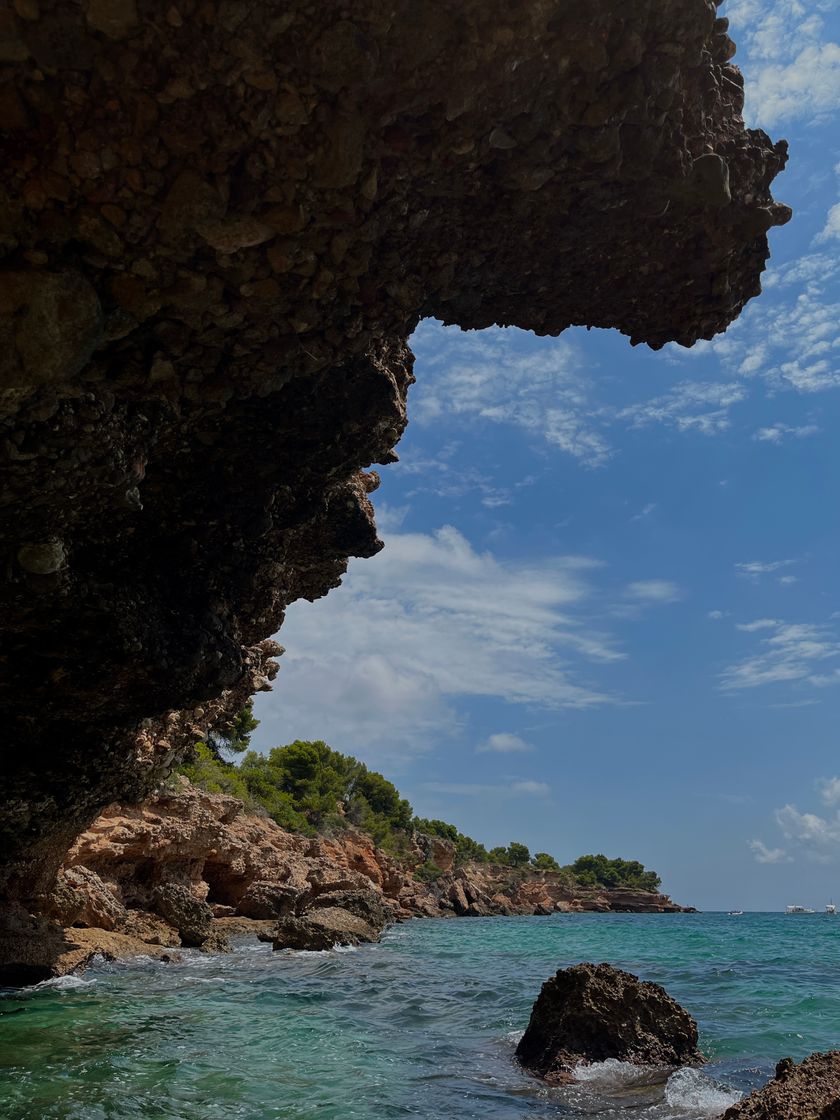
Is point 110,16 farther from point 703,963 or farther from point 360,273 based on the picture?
point 703,963

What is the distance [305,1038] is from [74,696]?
216 inches

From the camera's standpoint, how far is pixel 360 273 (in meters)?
4.53

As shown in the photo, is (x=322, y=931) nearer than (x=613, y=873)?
Yes

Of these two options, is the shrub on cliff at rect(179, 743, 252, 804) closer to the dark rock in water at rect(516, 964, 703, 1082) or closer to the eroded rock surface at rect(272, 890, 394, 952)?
the eroded rock surface at rect(272, 890, 394, 952)

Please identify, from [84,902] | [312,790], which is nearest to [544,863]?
[312,790]

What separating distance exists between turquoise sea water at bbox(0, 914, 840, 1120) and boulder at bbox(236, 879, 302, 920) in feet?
24.2

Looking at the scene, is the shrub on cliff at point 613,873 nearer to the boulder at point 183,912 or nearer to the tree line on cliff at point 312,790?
the tree line on cliff at point 312,790

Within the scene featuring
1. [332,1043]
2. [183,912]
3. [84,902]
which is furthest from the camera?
[183,912]

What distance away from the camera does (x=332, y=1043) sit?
9219 mm

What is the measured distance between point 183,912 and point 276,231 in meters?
19.0

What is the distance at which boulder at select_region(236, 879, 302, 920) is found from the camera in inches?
965

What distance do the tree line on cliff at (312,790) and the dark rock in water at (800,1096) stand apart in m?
27.5

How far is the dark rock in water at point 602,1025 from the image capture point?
8.19 m

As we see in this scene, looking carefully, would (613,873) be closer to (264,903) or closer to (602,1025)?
(264,903)
